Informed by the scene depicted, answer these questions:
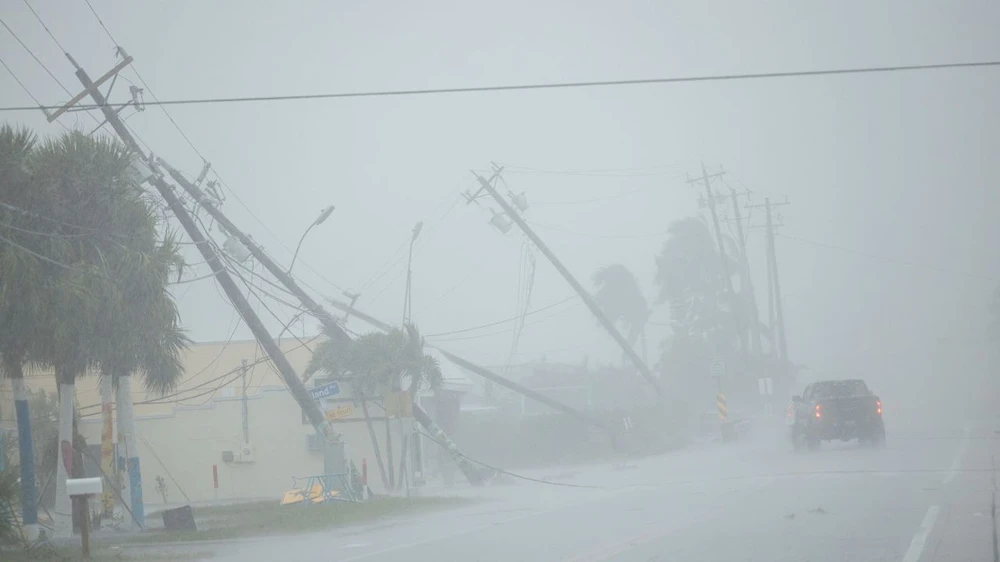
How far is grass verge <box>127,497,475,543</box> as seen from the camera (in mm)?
19594

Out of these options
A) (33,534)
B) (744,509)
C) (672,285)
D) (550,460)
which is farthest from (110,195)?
(672,285)

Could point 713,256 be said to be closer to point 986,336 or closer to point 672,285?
point 672,285

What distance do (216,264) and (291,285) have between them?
342cm

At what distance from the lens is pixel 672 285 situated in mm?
74250

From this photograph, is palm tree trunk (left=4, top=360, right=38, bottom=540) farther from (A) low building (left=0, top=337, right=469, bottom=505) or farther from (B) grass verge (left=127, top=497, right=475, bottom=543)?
(A) low building (left=0, top=337, right=469, bottom=505)

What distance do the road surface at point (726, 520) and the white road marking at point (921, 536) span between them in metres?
0.01

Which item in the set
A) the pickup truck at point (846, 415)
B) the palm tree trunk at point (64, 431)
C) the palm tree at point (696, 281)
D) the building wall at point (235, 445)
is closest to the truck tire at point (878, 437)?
the pickup truck at point (846, 415)

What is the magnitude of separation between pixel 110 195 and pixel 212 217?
21.3ft

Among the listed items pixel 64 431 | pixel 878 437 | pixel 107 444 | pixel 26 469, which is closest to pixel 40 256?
pixel 26 469

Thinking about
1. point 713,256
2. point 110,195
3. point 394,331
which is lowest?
point 394,331

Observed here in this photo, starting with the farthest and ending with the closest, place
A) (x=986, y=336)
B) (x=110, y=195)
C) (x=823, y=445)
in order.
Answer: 1. (x=986, y=336)
2. (x=823, y=445)
3. (x=110, y=195)

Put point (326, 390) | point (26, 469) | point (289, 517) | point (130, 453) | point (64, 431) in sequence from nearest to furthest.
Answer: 1. point (26, 469)
2. point (64, 431)
3. point (289, 517)
4. point (130, 453)
5. point (326, 390)

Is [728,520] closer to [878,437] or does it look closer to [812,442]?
[878,437]

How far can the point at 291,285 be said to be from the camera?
2762 centimetres
